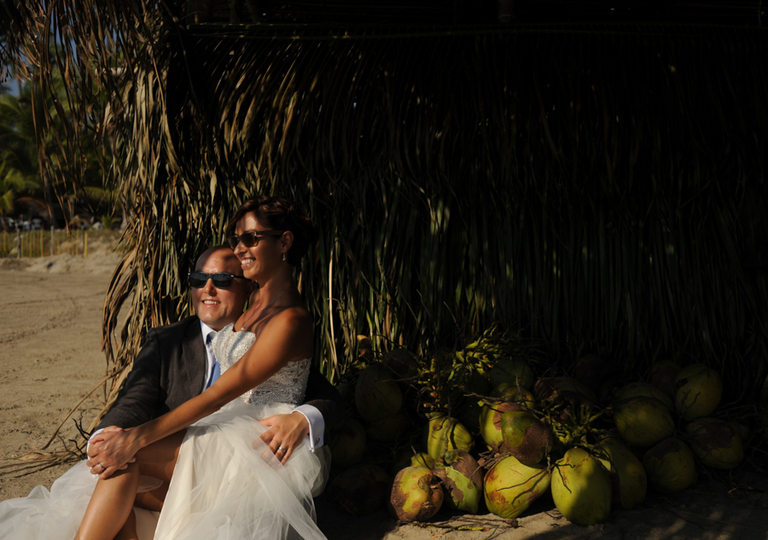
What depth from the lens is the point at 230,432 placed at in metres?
1.81

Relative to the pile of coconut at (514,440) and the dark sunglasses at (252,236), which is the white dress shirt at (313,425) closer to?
the pile of coconut at (514,440)

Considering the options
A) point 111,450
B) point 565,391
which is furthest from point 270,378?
point 565,391

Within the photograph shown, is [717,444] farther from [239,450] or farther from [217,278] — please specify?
[217,278]

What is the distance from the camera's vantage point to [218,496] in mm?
1750

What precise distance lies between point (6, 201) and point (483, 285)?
27.1 m

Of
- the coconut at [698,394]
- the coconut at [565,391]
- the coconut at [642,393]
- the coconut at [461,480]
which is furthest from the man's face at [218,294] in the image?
the coconut at [698,394]

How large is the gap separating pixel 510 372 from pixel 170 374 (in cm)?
138

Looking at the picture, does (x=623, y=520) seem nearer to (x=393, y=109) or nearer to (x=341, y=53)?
(x=393, y=109)

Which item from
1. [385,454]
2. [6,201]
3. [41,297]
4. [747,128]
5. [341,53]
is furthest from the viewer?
[6,201]

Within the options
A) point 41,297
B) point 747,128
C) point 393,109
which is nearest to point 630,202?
point 747,128

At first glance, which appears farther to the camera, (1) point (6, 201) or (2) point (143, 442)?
(1) point (6, 201)

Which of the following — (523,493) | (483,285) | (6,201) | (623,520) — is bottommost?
(623,520)

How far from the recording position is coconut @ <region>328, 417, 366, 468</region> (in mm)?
2297

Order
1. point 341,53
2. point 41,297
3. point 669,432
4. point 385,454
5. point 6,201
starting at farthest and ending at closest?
point 6,201 → point 41,297 → point 341,53 → point 385,454 → point 669,432
